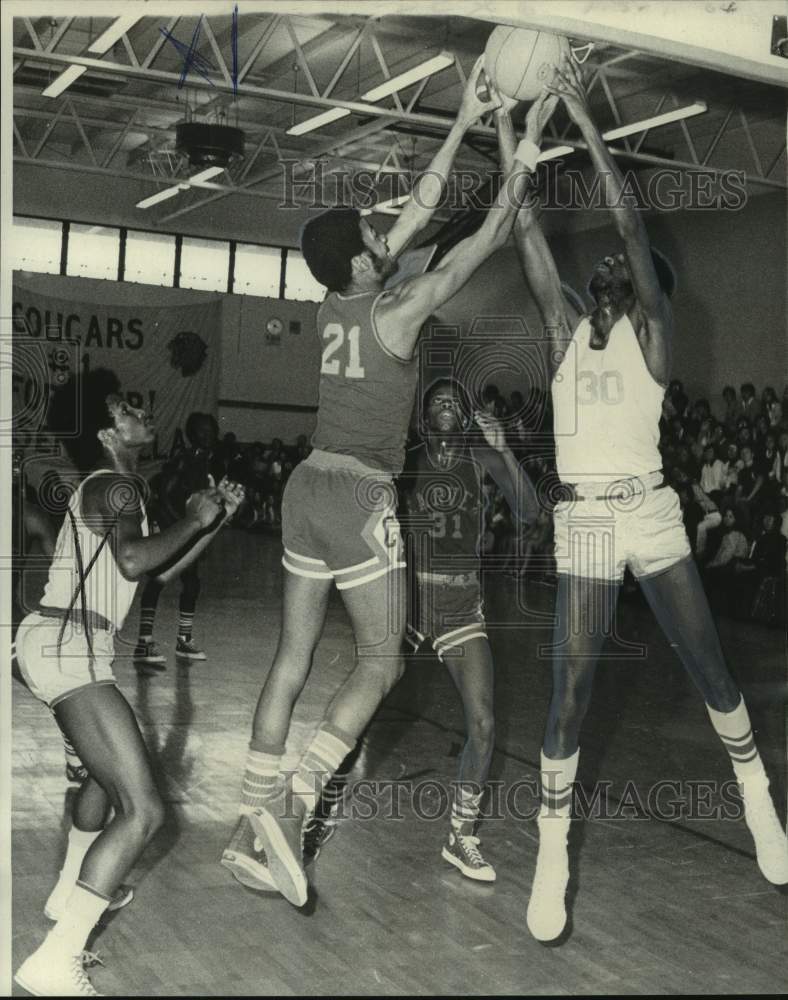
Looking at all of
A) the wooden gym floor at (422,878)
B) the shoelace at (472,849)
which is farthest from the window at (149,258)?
the shoelace at (472,849)

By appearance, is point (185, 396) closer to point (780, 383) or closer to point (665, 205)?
point (665, 205)

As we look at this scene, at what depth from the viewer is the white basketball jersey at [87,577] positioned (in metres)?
3.43

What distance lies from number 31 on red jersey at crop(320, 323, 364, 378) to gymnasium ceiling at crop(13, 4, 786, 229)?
7192 mm

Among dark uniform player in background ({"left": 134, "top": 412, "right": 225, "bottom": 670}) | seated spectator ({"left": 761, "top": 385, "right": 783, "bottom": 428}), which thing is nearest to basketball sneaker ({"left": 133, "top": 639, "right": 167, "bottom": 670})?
dark uniform player in background ({"left": 134, "top": 412, "right": 225, "bottom": 670})

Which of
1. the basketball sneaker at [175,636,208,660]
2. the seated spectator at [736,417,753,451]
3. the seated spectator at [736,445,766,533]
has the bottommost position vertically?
the basketball sneaker at [175,636,208,660]

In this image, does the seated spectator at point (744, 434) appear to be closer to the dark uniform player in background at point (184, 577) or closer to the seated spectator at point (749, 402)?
the seated spectator at point (749, 402)

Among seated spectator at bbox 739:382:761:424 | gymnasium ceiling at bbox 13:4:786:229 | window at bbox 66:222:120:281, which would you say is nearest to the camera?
gymnasium ceiling at bbox 13:4:786:229

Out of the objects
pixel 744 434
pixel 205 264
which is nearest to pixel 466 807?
pixel 744 434

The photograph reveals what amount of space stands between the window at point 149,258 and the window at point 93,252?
238 mm

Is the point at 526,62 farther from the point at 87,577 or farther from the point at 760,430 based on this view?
the point at 760,430

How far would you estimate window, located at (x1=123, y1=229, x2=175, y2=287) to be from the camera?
20.4 meters

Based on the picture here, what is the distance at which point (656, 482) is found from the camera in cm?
413

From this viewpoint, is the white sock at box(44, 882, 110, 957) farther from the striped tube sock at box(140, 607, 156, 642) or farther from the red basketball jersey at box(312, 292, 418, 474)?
the striped tube sock at box(140, 607, 156, 642)

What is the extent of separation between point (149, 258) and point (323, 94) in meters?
8.82
